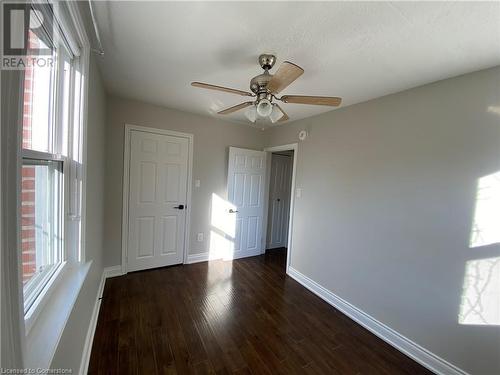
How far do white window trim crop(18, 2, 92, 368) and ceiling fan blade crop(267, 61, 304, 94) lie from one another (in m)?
1.11

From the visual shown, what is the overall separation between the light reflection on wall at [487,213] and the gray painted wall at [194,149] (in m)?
2.87

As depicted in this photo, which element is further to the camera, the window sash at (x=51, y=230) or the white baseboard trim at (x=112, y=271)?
the white baseboard trim at (x=112, y=271)

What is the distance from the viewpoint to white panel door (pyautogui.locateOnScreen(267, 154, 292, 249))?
164 inches

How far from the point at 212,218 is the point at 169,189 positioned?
32.8 inches

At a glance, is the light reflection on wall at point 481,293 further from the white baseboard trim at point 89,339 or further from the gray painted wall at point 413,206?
the white baseboard trim at point 89,339

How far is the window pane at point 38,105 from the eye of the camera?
0.85m

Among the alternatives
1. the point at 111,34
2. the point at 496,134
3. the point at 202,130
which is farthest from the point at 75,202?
the point at 496,134

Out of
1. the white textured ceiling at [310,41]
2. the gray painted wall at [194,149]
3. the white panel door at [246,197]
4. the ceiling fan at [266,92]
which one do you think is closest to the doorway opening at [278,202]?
the white panel door at [246,197]

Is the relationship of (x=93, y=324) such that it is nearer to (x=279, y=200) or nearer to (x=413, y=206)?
(x=413, y=206)

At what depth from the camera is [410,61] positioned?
156 centimetres

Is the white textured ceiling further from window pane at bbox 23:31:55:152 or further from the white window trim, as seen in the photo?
window pane at bbox 23:31:55:152

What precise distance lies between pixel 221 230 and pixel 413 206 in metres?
2.61

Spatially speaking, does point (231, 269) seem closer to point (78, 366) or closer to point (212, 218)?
point (212, 218)

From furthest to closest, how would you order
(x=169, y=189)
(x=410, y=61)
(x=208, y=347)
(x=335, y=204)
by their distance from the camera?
1. (x=169, y=189)
2. (x=335, y=204)
3. (x=208, y=347)
4. (x=410, y=61)
